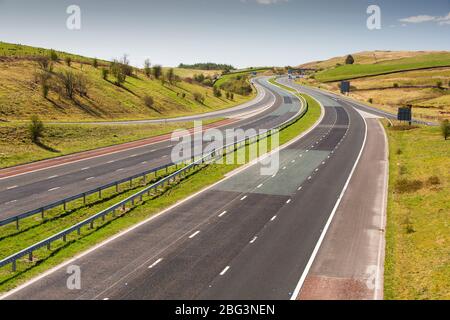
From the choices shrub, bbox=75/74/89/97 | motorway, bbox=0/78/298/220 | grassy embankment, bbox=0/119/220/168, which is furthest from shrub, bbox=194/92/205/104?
motorway, bbox=0/78/298/220

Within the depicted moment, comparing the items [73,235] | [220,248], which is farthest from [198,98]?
[220,248]

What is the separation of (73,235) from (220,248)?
807 centimetres

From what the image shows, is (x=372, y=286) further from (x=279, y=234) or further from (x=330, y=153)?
(x=330, y=153)

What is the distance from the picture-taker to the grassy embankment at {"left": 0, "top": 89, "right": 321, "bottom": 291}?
64.7 ft

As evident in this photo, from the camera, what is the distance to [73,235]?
24016mm

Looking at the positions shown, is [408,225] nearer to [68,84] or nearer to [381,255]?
[381,255]

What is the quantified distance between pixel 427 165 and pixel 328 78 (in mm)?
164678

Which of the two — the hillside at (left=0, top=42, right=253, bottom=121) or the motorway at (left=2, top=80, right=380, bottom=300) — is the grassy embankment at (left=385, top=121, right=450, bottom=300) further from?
the hillside at (left=0, top=42, right=253, bottom=121)

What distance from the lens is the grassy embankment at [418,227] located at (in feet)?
60.1

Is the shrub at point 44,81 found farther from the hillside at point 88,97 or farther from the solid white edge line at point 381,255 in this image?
the solid white edge line at point 381,255

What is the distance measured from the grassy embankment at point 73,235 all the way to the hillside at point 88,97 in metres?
36.6

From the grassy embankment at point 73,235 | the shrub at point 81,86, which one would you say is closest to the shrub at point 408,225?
the grassy embankment at point 73,235

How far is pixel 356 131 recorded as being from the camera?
67875 millimetres
